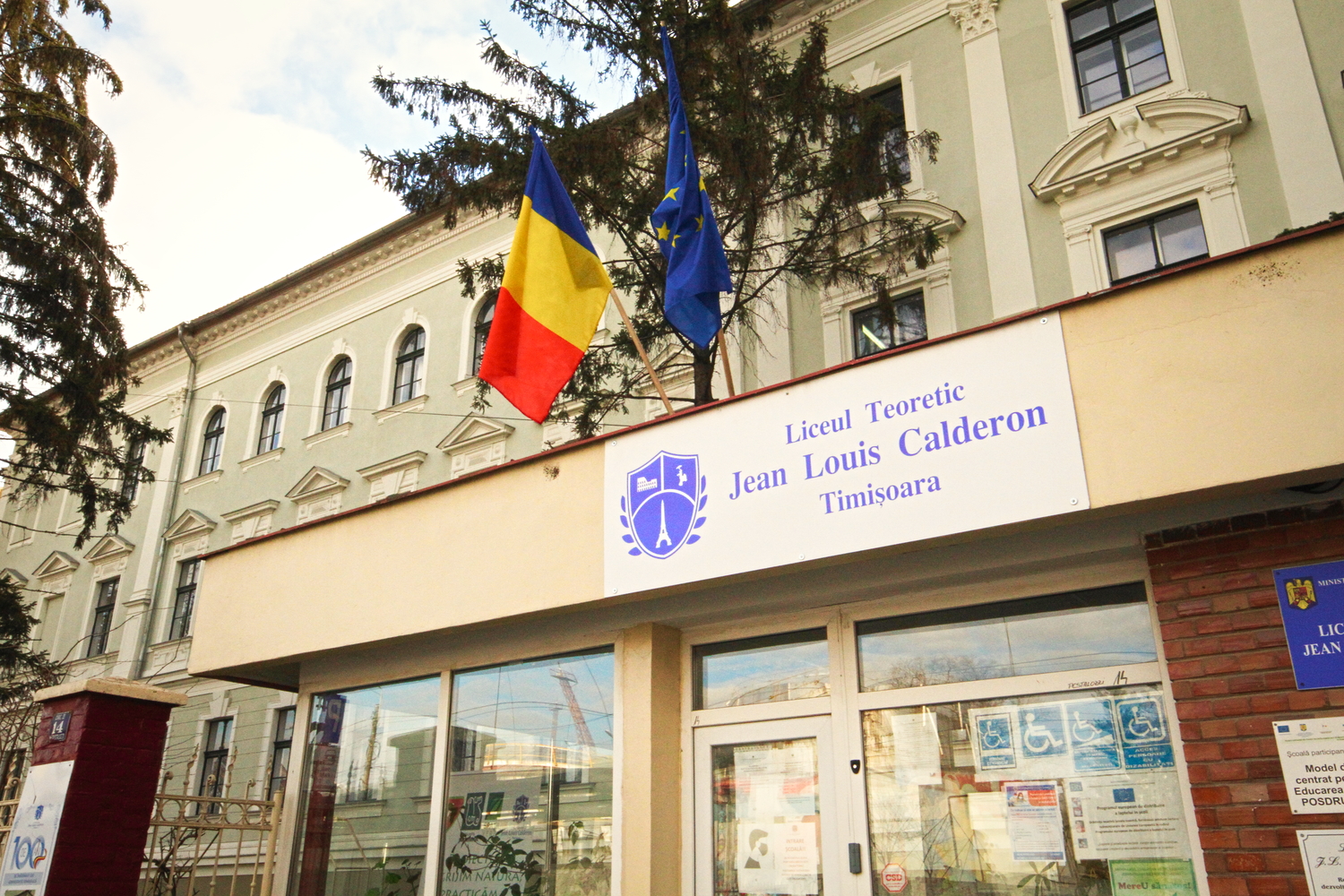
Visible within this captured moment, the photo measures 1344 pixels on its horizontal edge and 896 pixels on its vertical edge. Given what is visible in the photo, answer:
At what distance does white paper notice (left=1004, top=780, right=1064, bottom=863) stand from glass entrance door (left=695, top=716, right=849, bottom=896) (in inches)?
37.9

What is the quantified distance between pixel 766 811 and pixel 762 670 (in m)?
0.81

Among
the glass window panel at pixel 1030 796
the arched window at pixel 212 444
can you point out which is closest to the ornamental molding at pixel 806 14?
the glass window panel at pixel 1030 796

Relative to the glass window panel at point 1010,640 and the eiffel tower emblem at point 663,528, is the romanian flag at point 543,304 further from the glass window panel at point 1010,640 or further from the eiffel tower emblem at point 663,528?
the glass window panel at point 1010,640

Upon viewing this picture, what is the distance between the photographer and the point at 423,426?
59.7ft

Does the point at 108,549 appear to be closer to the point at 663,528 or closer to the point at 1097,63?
the point at 663,528

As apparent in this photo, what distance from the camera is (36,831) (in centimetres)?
605

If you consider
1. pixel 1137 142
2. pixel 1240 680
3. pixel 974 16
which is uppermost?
pixel 974 16

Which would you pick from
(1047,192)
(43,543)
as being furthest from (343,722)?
(43,543)

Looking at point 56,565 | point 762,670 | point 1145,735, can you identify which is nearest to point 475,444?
point 762,670

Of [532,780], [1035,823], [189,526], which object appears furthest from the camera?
[189,526]

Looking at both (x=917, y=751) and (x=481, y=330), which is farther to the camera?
(x=481, y=330)

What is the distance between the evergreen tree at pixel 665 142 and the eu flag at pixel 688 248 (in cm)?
182

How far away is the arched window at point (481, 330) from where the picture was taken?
17797mm

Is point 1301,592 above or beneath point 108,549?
beneath
